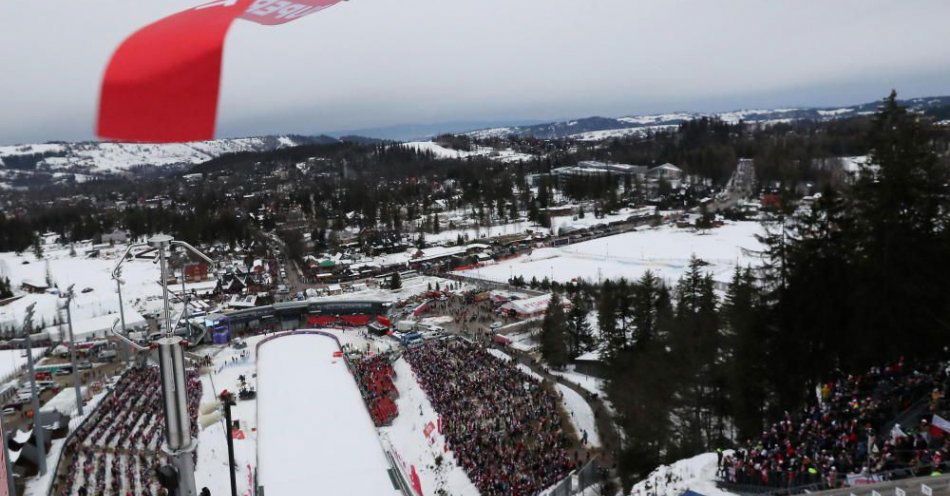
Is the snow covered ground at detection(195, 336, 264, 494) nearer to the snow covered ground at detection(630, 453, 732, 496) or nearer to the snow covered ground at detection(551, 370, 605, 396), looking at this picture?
the snow covered ground at detection(630, 453, 732, 496)

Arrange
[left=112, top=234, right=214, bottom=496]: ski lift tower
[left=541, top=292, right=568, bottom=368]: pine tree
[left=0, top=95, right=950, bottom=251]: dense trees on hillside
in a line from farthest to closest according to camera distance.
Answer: [left=0, top=95, right=950, bottom=251]: dense trees on hillside
[left=541, top=292, right=568, bottom=368]: pine tree
[left=112, top=234, right=214, bottom=496]: ski lift tower

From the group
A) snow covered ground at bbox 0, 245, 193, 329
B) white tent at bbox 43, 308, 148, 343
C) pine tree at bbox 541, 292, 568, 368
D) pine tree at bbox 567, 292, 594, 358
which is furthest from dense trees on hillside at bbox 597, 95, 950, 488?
white tent at bbox 43, 308, 148, 343

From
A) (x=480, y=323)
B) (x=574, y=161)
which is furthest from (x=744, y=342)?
(x=574, y=161)

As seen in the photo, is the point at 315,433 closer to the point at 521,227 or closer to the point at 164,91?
the point at 164,91

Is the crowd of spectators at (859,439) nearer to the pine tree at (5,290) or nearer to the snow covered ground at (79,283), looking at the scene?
the snow covered ground at (79,283)

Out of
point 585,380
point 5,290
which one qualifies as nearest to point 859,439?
point 585,380

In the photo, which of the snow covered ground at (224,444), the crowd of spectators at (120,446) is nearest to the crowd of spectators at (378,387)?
the snow covered ground at (224,444)

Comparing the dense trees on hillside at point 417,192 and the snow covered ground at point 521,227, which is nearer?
the snow covered ground at point 521,227
